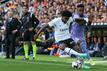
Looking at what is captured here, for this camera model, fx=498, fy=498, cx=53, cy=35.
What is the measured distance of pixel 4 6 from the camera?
117 ft

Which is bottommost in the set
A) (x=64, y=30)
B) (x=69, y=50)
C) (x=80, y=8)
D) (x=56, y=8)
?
(x=69, y=50)

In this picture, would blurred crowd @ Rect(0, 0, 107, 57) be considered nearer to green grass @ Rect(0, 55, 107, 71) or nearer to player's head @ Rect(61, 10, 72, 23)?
green grass @ Rect(0, 55, 107, 71)

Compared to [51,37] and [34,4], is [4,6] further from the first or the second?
[51,37]

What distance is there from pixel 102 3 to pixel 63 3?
369cm

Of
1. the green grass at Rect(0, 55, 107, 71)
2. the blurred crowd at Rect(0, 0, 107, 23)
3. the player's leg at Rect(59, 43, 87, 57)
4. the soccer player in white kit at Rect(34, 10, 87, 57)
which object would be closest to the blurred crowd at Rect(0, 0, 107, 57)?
the blurred crowd at Rect(0, 0, 107, 23)

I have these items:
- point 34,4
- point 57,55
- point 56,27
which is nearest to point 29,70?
point 56,27

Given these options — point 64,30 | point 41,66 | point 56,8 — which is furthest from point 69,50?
point 56,8

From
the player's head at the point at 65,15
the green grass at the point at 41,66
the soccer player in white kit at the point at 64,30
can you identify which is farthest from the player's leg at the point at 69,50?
the player's head at the point at 65,15

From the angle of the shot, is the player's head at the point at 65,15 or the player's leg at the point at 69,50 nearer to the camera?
the player's leg at the point at 69,50

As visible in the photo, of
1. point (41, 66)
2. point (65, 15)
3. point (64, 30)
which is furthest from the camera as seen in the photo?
point (41, 66)

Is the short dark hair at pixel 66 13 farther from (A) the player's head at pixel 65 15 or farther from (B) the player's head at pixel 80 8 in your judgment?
(B) the player's head at pixel 80 8

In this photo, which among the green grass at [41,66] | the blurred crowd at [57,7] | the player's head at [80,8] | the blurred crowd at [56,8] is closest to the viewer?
the green grass at [41,66]

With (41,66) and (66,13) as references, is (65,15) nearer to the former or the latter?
(66,13)

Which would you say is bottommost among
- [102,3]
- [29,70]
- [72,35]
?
[29,70]
